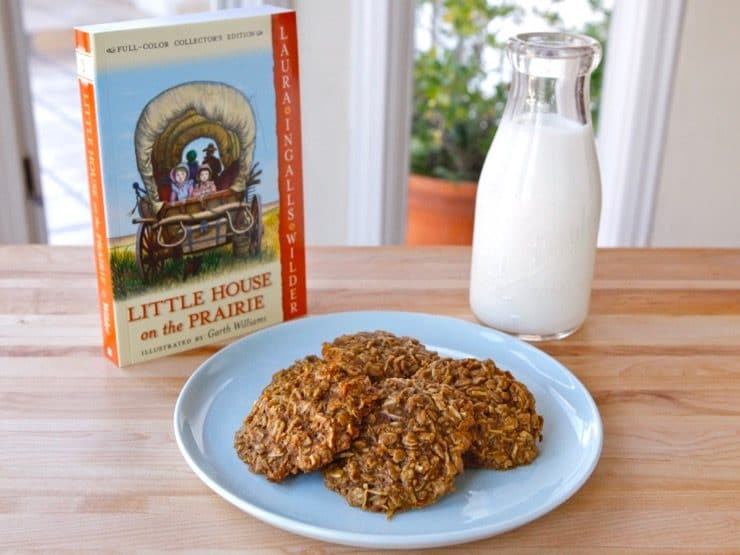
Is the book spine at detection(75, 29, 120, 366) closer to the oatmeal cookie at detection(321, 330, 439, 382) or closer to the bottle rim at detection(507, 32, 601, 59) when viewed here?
the oatmeal cookie at detection(321, 330, 439, 382)

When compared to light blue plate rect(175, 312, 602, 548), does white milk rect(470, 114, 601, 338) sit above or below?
above

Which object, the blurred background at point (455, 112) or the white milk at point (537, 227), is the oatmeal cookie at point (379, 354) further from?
the blurred background at point (455, 112)

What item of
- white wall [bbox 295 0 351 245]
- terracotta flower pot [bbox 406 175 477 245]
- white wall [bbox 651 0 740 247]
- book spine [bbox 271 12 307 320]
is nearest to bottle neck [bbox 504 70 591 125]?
book spine [bbox 271 12 307 320]

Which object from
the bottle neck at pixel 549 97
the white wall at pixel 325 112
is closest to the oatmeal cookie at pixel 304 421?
the bottle neck at pixel 549 97

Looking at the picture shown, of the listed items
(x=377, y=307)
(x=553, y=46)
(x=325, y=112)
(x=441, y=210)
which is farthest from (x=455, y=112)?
(x=553, y=46)

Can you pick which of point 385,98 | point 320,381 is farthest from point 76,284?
point 385,98
